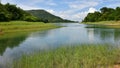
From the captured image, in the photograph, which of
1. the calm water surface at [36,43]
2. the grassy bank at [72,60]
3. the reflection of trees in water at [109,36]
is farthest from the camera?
the reflection of trees in water at [109,36]

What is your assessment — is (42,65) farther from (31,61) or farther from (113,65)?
(113,65)

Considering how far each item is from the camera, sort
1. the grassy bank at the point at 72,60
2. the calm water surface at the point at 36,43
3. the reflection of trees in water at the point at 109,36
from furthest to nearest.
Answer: the reflection of trees in water at the point at 109,36 < the calm water surface at the point at 36,43 < the grassy bank at the point at 72,60

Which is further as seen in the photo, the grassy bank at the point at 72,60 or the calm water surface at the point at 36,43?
the calm water surface at the point at 36,43

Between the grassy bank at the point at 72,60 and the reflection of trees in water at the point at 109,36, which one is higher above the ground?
the grassy bank at the point at 72,60

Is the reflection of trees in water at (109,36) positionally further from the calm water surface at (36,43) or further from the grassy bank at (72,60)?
the grassy bank at (72,60)

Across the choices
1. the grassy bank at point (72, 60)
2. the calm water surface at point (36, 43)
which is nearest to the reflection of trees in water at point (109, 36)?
the calm water surface at point (36, 43)

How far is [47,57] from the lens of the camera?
465 inches

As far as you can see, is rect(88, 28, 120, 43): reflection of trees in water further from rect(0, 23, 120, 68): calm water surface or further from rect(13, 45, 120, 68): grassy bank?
rect(13, 45, 120, 68): grassy bank

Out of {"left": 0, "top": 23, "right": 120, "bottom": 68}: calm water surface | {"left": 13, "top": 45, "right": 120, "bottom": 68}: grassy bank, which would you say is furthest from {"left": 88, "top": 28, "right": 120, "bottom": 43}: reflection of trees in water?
{"left": 13, "top": 45, "right": 120, "bottom": 68}: grassy bank

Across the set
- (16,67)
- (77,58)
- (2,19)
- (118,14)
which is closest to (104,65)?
(77,58)

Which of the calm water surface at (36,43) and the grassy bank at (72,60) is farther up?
the grassy bank at (72,60)

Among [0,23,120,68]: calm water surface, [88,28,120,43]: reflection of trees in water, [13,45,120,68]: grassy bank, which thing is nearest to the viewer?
[13,45,120,68]: grassy bank

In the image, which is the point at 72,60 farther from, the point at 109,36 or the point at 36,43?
the point at 109,36

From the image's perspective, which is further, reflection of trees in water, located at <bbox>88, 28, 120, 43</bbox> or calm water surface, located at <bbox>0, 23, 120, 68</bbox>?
Result: reflection of trees in water, located at <bbox>88, 28, 120, 43</bbox>
